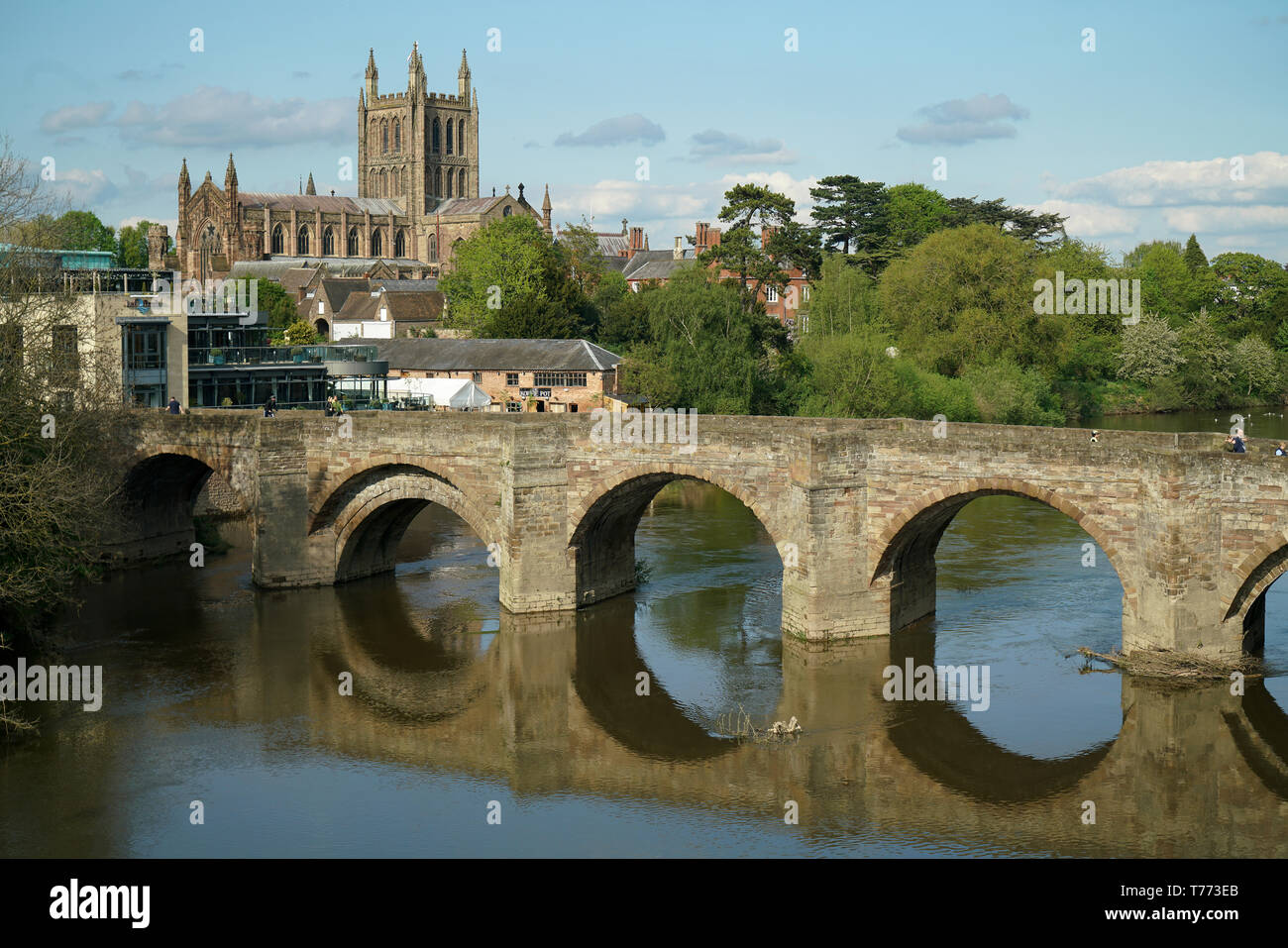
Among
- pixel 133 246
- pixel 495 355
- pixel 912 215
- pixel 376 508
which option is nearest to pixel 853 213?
pixel 912 215

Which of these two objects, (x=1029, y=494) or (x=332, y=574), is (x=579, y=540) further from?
(x=1029, y=494)

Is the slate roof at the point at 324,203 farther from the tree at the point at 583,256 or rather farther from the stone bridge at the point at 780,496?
the stone bridge at the point at 780,496

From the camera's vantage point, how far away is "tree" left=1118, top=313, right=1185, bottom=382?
8550 centimetres

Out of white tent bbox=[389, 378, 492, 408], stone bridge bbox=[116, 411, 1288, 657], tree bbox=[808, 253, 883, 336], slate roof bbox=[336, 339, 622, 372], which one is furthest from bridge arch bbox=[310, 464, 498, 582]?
tree bbox=[808, 253, 883, 336]

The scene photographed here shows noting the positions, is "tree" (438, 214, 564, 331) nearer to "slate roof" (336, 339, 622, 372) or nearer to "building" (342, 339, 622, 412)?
"slate roof" (336, 339, 622, 372)

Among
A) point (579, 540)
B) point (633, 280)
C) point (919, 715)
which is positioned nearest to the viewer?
point (919, 715)

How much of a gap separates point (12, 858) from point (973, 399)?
48.7 meters

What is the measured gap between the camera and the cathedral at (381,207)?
127m

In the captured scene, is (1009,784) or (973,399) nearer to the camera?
(1009,784)

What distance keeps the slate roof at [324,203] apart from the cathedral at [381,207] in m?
0.14

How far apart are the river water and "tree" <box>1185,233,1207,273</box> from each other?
79800 mm
